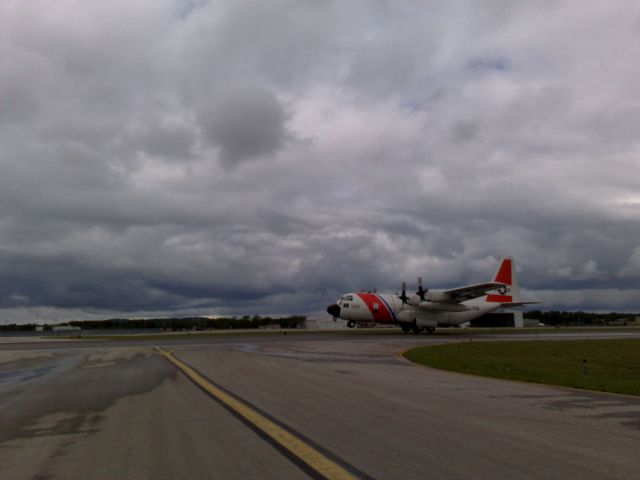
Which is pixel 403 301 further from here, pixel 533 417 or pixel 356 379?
pixel 533 417

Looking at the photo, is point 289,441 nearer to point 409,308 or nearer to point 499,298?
point 409,308

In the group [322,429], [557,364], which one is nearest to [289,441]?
[322,429]

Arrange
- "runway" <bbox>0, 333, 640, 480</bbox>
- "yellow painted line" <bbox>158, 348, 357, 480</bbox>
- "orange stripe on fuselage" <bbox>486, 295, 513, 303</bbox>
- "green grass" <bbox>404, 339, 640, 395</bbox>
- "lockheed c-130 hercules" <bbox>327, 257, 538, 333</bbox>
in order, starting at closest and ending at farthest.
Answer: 1. "yellow painted line" <bbox>158, 348, 357, 480</bbox>
2. "runway" <bbox>0, 333, 640, 480</bbox>
3. "green grass" <bbox>404, 339, 640, 395</bbox>
4. "lockheed c-130 hercules" <bbox>327, 257, 538, 333</bbox>
5. "orange stripe on fuselage" <bbox>486, 295, 513, 303</bbox>

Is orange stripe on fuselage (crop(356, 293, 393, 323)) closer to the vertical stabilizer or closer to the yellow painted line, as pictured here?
the vertical stabilizer

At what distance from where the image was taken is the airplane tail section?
200ft

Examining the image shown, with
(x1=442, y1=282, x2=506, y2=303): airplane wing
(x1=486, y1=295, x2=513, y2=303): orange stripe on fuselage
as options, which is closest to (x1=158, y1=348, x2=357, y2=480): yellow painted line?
(x1=442, y1=282, x2=506, y2=303): airplane wing

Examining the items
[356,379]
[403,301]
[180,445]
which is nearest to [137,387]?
[356,379]

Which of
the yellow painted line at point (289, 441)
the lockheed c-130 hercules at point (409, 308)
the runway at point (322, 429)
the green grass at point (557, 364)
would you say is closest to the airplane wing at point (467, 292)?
the lockheed c-130 hercules at point (409, 308)

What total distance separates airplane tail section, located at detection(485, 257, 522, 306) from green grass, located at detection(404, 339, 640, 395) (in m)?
25.0

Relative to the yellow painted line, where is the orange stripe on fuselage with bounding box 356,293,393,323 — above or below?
above

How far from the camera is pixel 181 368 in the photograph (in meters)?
21.0

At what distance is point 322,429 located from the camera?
9125 millimetres

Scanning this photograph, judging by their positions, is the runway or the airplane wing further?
the airplane wing

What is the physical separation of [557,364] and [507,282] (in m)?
38.5
